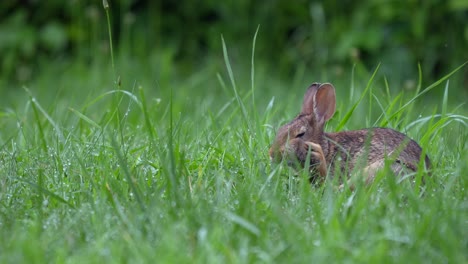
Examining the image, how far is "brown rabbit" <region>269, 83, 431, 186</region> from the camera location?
367cm

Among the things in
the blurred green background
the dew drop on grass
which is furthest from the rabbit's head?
the blurred green background

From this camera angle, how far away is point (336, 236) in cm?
266

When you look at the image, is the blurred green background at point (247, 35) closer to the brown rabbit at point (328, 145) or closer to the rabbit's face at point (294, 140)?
the brown rabbit at point (328, 145)

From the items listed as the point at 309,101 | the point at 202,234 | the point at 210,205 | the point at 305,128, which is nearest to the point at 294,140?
the point at 305,128

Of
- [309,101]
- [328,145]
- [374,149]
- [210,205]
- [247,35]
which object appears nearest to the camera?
[210,205]

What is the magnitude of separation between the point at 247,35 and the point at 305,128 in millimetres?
4321

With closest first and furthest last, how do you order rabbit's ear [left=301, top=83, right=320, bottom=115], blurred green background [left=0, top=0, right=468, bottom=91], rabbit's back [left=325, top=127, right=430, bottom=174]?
rabbit's back [left=325, top=127, right=430, bottom=174]
rabbit's ear [left=301, top=83, right=320, bottom=115]
blurred green background [left=0, top=0, right=468, bottom=91]

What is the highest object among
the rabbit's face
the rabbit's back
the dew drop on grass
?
the dew drop on grass

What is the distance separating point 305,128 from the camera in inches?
157

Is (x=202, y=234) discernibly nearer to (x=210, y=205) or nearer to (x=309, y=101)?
(x=210, y=205)

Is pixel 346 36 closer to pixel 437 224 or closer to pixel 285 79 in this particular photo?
pixel 285 79

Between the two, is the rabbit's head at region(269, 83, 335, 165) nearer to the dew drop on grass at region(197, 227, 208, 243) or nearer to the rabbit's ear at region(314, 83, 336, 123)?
the rabbit's ear at region(314, 83, 336, 123)

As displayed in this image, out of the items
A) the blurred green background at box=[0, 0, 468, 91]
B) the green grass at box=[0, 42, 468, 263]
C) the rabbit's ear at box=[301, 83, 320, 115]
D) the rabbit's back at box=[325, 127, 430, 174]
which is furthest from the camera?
the blurred green background at box=[0, 0, 468, 91]

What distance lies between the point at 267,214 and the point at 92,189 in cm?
78
